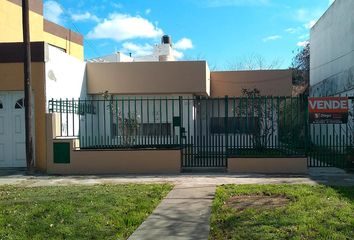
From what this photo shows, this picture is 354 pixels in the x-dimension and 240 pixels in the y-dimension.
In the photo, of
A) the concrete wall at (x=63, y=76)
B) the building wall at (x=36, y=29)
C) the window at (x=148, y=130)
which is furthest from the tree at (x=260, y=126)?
the building wall at (x=36, y=29)

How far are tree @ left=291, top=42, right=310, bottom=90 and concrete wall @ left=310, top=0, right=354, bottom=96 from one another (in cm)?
1476

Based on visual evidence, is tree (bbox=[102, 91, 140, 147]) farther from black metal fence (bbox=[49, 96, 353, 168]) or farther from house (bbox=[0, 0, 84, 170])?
house (bbox=[0, 0, 84, 170])

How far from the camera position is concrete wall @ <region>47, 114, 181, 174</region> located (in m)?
14.6

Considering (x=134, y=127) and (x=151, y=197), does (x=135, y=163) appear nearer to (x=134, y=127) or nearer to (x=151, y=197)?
(x=134, y=127)

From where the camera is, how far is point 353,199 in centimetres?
908

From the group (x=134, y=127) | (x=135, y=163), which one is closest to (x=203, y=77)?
(x=134, y=127)

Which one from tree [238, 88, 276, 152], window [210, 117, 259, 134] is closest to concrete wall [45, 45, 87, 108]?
window [210, 117, 259, 134]

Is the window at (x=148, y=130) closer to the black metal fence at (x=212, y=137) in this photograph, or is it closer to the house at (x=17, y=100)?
the black metal fence at (x=212, y=137)

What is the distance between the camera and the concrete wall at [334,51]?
805 inches

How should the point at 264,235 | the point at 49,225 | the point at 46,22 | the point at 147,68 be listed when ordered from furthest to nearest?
the point at 46,22 → the point at 147,68 → the point at 49,225 → the point at 264,235

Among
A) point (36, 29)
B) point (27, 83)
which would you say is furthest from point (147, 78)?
point (36, 29)

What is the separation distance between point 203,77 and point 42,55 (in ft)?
23.2

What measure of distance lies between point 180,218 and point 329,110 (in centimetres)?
865

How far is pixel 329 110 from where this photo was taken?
14742 mm
